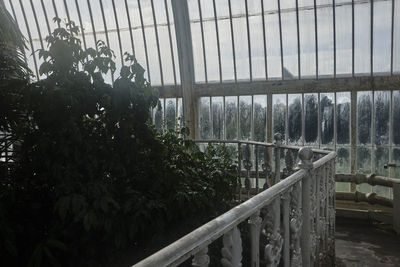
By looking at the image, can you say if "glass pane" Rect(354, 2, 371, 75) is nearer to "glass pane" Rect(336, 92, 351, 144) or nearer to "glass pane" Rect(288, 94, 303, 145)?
"glass pane" Rect(336, 92, 351, 144)

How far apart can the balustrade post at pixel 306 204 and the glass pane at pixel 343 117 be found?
26.2 ft

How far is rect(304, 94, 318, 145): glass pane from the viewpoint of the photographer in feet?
35.7

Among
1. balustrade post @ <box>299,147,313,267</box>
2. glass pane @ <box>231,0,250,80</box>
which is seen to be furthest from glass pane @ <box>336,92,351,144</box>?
balustrade post @ <box>299,147,313,267</box>

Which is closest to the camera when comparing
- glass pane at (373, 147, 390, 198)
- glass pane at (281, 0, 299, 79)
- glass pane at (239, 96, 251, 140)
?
glass pane at (373, 147, 390, 198)

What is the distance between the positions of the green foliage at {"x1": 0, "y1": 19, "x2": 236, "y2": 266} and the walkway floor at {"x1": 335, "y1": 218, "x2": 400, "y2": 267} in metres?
2.61

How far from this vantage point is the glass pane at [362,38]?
1009cm

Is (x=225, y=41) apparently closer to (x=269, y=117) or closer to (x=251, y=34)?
(x=251, y=34)

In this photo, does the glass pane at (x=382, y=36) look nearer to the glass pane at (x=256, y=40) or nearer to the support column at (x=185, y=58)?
the glass pane at (x=256, y=40)

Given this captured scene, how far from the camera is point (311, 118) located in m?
10.9

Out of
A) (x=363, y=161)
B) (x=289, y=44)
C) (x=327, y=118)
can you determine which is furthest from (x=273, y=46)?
(x=363, y=161)

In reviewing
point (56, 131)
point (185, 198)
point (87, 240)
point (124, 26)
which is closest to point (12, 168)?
point (56, 131)

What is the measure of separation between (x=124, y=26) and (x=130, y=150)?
959 cm

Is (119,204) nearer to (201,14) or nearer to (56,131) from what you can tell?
(56,131)

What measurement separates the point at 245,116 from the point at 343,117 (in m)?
2.78
